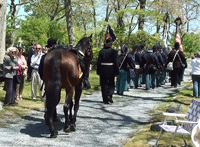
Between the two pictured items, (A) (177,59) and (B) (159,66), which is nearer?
(A) (177,59)

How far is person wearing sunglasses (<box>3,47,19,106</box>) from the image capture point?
35.8 feet

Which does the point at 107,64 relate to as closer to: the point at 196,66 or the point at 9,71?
the point at 9,71

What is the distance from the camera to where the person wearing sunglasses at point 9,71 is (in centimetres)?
1090

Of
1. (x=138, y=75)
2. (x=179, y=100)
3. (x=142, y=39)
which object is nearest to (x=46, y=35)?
(x=142, y=39)

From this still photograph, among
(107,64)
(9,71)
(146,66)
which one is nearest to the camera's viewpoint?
(9,71)

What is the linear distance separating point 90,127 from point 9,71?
3605 mm

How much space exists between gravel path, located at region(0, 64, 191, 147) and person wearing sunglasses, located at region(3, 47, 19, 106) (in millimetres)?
1112

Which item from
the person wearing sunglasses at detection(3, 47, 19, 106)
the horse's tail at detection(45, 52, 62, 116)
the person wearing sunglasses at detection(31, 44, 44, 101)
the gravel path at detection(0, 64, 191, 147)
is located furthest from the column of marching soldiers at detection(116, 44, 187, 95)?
the horse's tail at detection(45, 52, 62, 116)

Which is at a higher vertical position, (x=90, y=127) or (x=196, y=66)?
(x=196, y=66)

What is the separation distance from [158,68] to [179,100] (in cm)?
528

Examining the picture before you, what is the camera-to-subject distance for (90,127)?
28.7 feet

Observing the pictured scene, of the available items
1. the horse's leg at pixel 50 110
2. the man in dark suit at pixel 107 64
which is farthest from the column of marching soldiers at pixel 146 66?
the horse's leg at pixel 50 110

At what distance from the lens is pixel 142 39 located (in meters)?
27.6

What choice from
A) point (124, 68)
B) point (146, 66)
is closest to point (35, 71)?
point (124, 68)
